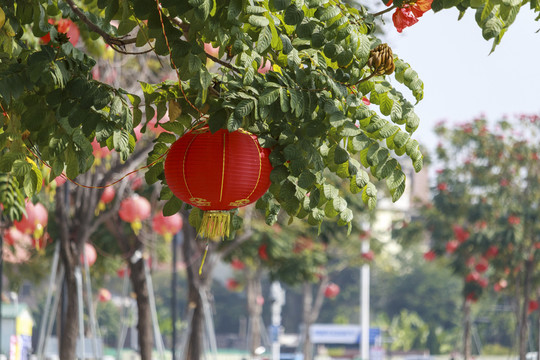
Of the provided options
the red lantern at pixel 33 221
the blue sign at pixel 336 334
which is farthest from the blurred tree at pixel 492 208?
the blue sign at pixel 336 334

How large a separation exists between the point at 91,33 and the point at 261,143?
5.71 ft

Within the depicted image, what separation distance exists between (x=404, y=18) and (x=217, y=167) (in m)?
1.26

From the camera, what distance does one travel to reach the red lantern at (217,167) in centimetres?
472

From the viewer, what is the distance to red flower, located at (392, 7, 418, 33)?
4.61 meters

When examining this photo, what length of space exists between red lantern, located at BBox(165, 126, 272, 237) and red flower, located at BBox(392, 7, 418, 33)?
3.22 feet

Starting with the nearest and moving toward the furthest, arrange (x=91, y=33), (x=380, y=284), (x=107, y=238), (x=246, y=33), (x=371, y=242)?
(x=246, y=33)
(x=91, y=33)
(x=107, y=238)
(x=371, y=242)
(x=380, y=284)

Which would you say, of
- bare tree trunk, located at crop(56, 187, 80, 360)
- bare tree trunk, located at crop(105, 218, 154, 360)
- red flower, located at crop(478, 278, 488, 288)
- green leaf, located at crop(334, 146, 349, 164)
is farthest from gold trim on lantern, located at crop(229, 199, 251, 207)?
red flower, located at crop(478, 278, 488, 288)

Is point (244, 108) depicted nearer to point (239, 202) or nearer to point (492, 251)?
point (239, 202)

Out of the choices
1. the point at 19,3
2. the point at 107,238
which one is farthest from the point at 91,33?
the point at 107,238

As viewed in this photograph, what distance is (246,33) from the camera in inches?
182

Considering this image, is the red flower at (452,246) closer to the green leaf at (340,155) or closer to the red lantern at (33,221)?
the red lantern at (33,221)

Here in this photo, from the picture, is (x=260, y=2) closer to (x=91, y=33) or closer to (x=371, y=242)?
(x=91, y=33)

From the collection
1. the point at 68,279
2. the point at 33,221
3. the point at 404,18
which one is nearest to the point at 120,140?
the point at 404,18

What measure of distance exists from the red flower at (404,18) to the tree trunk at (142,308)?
11.1 metres
